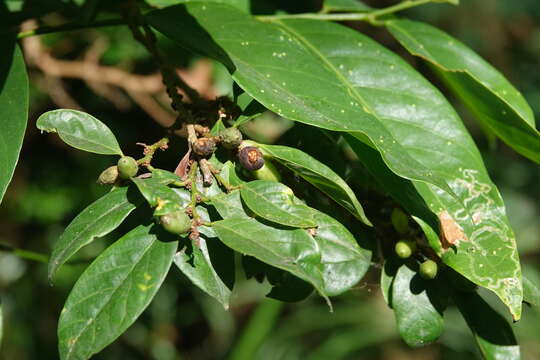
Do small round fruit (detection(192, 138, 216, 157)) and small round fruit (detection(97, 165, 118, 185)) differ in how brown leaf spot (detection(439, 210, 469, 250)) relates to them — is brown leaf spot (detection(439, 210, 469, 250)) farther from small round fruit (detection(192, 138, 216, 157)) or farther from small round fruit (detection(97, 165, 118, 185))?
small round fruit (detection(97, 165, 118, 185))

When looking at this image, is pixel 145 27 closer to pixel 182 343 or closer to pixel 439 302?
pixel 439 302

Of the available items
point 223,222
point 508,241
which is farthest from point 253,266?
point 508,241

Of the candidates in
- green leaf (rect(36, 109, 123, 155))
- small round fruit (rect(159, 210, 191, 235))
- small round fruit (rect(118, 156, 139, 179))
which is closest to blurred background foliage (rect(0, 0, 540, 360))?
green leaf (rect(36, 109, 123, 155))

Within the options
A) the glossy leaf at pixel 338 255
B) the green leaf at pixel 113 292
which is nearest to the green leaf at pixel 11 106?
the green leaf at pixel 113 292

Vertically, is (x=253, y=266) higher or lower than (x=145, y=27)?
lower

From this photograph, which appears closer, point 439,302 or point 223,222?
point 223,222

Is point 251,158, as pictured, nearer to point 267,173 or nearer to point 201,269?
point 267,173
